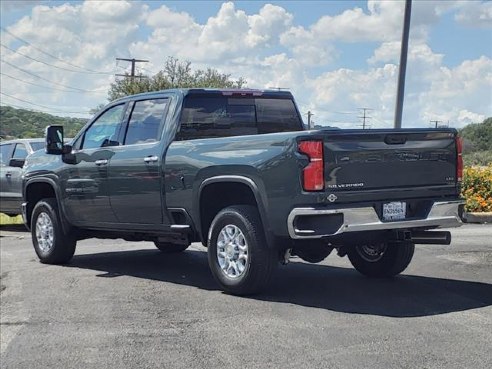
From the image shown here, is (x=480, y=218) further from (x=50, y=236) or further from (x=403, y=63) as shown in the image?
(x=50, y=236)

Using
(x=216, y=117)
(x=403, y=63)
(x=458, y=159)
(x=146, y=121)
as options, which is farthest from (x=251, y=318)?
(x=403, y=63)

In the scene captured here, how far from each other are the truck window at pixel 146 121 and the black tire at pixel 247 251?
1.47 meters

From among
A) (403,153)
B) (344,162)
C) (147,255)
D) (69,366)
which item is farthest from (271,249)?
(147,255)

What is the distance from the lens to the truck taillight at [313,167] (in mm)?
6227

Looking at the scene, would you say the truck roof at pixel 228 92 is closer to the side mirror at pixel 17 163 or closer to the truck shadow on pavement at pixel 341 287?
the truck shadow on pavement at pixel 341 287

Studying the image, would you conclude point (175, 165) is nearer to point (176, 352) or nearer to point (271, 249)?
point (271, 249)

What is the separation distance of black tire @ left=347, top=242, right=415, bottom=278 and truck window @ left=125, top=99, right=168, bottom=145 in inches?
99.1

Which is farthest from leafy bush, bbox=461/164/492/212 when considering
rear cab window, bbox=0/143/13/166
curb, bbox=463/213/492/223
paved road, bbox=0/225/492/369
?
rear cab window, bbox=0/143/13/166

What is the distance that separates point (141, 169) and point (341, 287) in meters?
2.51

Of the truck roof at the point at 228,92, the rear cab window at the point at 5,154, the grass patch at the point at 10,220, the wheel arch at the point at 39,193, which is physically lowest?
the grass patch at the point at 10,220

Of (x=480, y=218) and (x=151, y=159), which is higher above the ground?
(x=151, y=159)

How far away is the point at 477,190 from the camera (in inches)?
635

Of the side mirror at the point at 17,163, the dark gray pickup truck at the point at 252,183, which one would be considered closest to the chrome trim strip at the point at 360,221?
the dark gray pickup truck at the point at 252,183

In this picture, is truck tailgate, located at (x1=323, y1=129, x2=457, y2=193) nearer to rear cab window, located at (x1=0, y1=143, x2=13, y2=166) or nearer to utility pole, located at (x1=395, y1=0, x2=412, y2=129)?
utility pole, located at (x1=395, y1=0, x2=412, y2=129)
